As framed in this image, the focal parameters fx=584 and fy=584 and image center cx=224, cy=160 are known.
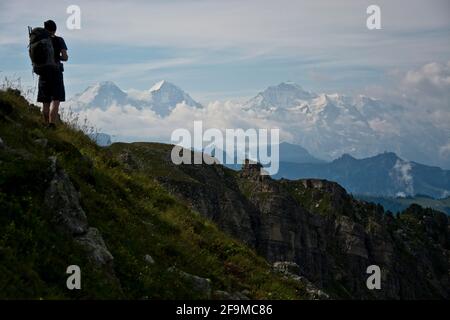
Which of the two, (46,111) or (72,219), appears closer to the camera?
(72,219)

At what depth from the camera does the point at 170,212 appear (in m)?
21.5

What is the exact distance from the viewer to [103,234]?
15633 mm

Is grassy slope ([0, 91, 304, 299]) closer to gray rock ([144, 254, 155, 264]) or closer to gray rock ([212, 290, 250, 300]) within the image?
gray rock ([144, 254, 155, 264])

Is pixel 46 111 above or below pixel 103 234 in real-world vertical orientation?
above

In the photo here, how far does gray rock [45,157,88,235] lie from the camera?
14188 mm

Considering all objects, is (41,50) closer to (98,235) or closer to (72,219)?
(72,219)

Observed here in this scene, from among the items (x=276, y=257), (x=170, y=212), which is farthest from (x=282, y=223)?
(x=170, y=212)

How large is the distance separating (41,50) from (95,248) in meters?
9.28

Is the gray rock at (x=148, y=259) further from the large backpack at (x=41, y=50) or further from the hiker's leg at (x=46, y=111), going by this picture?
the large backpack at (x=41, y=50)

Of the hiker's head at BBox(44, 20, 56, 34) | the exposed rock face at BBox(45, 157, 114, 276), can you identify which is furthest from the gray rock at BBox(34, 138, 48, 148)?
the hiker's head at BBox(44, 20, 56, 34)

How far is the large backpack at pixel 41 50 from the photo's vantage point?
20.2 meters

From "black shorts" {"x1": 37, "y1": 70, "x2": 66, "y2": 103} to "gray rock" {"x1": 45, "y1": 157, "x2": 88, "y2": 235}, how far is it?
6374mm

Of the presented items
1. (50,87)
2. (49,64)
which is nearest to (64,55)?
(49,64)
